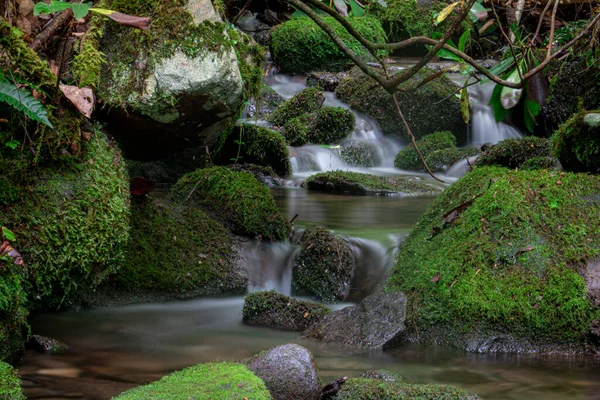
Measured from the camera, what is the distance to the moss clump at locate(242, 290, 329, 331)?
4.24m

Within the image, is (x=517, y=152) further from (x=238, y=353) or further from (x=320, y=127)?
(x=238, y=353)

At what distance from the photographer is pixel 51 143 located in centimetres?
Answer: 364

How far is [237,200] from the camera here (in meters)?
5.50

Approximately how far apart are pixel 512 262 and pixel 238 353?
68.1 inches

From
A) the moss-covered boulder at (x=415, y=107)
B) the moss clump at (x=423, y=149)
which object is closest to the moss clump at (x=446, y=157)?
the moss clump at (x=423, y=149)

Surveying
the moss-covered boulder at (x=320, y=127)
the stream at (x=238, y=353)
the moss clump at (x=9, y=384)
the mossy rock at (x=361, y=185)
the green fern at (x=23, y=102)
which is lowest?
the stream at (x=238, y=353)

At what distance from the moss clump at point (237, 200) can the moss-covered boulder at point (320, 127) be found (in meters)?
5.51

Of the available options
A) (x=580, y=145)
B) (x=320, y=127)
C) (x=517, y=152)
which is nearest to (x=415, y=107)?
(x=320, y=127)

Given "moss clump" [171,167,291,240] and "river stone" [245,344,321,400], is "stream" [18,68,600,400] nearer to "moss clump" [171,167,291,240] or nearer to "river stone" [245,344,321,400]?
"moss clump" [171,167,291,240]

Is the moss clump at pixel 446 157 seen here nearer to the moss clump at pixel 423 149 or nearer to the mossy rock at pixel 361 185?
the moss clump at pixel 423 149

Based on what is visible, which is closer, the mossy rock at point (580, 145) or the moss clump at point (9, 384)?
the moss clump at point (9, 384)

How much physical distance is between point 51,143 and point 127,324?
125 cm

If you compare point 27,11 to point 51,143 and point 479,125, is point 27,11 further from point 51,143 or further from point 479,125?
point 479,125

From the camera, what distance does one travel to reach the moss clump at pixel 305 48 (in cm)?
1469
